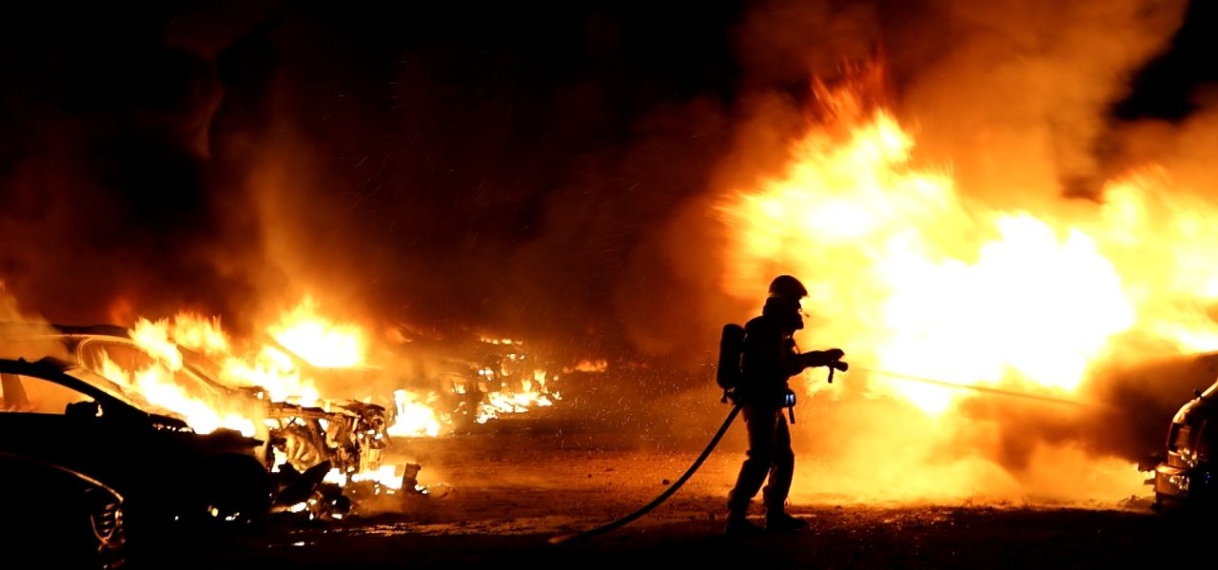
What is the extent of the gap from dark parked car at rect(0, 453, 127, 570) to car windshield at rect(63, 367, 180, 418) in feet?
5.12

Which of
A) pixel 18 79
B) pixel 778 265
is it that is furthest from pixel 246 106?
pixel 778 265

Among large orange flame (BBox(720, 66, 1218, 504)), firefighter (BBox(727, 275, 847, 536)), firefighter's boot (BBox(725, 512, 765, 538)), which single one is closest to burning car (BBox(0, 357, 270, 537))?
firefighter's boot (BBox(725, 512, 765, 538))

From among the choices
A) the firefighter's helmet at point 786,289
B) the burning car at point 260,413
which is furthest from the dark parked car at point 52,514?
the firefighter's helmet at point 786,289

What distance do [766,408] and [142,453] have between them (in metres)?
4.44

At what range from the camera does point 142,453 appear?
716 centimetres

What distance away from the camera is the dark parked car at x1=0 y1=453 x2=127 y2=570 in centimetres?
577

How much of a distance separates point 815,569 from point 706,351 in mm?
16762

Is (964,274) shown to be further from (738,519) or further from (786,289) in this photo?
(738,519)

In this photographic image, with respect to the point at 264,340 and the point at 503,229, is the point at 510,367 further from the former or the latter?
the point at 264,340

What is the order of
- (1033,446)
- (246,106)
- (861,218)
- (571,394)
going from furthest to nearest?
(571,394)
(246,106)
(861,218)
(1033,446)

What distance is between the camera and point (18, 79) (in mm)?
16797

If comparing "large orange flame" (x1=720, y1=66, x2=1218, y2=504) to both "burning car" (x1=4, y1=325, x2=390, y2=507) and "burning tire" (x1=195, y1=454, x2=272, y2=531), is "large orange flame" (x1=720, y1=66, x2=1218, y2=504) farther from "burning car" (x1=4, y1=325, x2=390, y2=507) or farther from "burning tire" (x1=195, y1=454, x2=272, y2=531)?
"burning tire" (x1=195, y1=454, x2=272, y2=531)

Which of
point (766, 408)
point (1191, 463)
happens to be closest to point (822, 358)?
point (766, 408)

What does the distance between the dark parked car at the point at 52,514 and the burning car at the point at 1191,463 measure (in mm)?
6925
